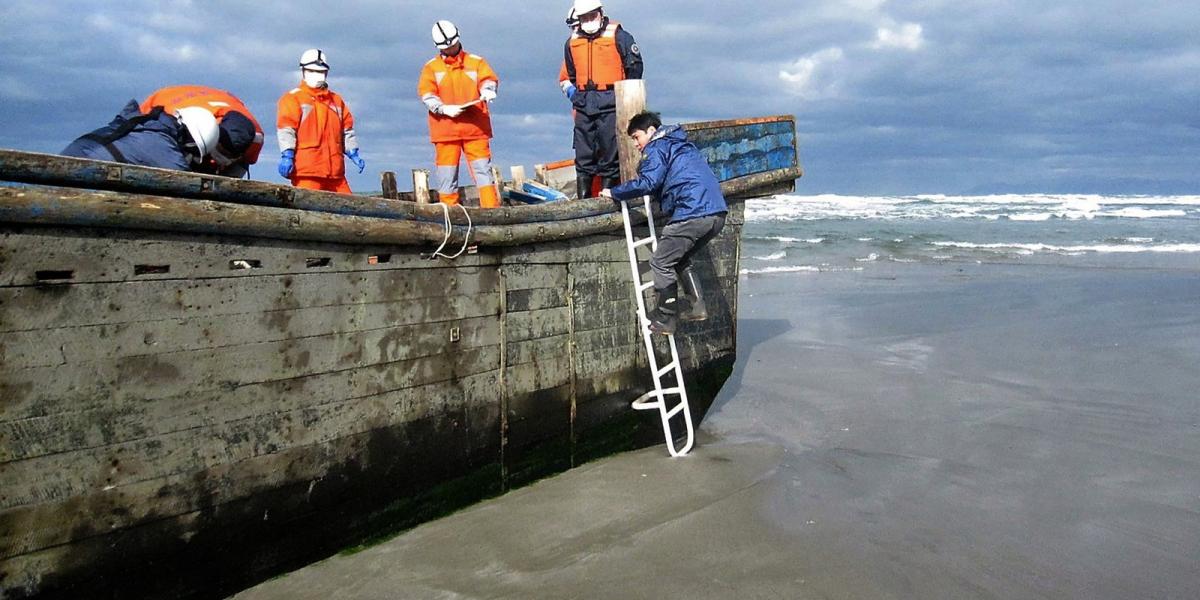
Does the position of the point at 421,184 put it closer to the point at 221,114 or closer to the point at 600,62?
the point at 221,114

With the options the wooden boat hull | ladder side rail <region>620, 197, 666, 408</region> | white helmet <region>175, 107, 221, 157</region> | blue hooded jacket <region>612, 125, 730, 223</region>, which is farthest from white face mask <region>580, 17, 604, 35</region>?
white helmet <region>175, 107, 221, 157</region>

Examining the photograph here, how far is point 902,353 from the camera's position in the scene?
10.2m

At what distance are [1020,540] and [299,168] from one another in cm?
557

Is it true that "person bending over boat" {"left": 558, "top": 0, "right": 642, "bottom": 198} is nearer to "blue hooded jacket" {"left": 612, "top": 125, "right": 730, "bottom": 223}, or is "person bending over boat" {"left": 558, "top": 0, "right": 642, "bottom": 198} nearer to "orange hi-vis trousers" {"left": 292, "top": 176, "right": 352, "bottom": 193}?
"blue hooded jacket" {"left": 612, "top": 125, "right": 730, "bottom": 223}

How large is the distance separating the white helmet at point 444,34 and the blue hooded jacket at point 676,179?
2248mm

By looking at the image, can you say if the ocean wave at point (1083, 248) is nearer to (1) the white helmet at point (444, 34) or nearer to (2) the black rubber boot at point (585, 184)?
(2) the black rubber boot at point (585, 184)

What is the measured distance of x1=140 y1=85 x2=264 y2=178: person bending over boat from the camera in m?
4.89

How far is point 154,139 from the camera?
14.7ft

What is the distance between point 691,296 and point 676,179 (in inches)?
33.6

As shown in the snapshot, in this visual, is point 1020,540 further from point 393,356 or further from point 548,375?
point 393,356

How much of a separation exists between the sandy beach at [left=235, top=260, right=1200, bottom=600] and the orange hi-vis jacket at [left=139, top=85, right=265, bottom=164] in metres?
2.53

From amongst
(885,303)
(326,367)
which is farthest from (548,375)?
(885,303)

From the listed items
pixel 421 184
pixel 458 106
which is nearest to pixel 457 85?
pixel 458 106

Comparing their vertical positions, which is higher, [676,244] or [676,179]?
[676,179]
